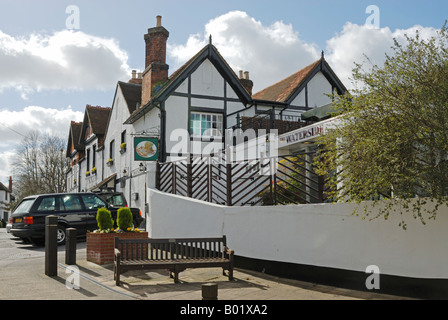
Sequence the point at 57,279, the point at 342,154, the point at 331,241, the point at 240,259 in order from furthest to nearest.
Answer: the point at 240,259, the point at 57,279, the point at 331,241, the point at 342,154

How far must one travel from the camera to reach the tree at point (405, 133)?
623 centimetres

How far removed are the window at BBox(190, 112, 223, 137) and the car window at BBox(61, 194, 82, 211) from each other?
700cm

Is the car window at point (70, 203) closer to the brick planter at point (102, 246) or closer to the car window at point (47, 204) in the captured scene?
the car window at point (47, 204)

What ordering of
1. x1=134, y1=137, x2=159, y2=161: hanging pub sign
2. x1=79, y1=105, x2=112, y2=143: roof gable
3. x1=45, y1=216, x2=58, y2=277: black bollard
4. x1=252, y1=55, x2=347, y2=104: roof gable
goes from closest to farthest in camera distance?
x1=45, y1=216, x2=58, y2=277: black bollard
x1=134, y1=137, x2=159, y2=161: hanging pub sign
x1=252, y1=55, x2=347, y2=104: roof gable
x1=79, y1=105, x2=112, y2=143: roof gable

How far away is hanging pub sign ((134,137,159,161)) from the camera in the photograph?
60.7 feet

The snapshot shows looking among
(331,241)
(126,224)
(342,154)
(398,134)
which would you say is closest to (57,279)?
(126,224)

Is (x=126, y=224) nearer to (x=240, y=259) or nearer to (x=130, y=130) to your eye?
(x=240, y=259)

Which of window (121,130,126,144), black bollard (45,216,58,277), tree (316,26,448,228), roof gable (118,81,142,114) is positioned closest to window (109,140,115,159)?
window (121,130,126,144)

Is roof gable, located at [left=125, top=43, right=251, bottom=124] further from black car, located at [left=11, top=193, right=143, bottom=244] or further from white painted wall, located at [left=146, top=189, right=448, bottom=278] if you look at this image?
white painted wall, located at [left=146, top=189, right=448, bottom=278]

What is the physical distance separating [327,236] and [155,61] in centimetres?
1568

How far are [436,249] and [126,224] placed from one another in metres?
6.44

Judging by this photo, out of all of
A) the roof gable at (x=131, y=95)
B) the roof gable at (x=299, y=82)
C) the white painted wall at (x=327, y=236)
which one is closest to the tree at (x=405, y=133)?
the white painted wall at (x=327, y=236)

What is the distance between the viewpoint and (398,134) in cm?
627
